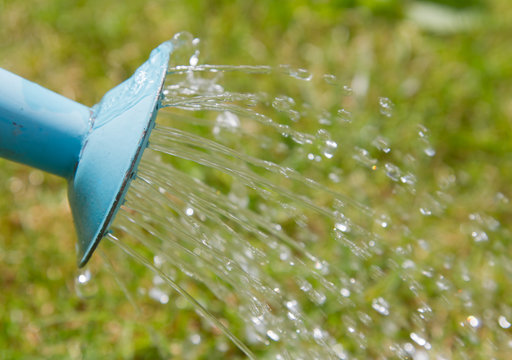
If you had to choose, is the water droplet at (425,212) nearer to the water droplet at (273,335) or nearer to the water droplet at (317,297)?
the water droplet at (317,297)

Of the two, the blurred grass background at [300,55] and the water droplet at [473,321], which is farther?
the blurred grass background at [300,55]

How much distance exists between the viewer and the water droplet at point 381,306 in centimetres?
155

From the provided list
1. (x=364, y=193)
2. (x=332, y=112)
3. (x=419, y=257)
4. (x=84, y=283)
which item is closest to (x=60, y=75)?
(x=84, y=283)

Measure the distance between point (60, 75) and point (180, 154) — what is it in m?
0.87

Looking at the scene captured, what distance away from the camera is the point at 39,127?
3.47 feet

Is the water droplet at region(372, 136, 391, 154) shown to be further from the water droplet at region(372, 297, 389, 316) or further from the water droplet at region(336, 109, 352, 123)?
the water droplet at region(372, 297, 389, 316)

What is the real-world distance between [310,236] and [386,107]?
505 millimetres

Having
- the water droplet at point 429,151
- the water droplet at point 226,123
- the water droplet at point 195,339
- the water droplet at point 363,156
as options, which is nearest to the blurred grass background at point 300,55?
the water droplet at point 429,151

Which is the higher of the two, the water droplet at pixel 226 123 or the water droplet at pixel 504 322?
the water droplet at pixel 226 123

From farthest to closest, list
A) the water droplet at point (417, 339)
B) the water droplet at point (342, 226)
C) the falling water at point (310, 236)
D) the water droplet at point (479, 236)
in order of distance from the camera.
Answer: the water droplet at point (479, 236) < the water droplet at point (342, 226) < the water droplet at point (417, 339) < the falling water at point (310, 236)

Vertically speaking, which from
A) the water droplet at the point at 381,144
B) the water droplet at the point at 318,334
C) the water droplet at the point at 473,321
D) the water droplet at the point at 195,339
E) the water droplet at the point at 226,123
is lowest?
the water droplet at the point at 195,339

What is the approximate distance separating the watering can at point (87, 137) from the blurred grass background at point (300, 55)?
1.89 feet

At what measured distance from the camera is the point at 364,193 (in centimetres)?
177


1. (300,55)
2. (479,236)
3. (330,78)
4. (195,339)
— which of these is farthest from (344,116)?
(195,339)
